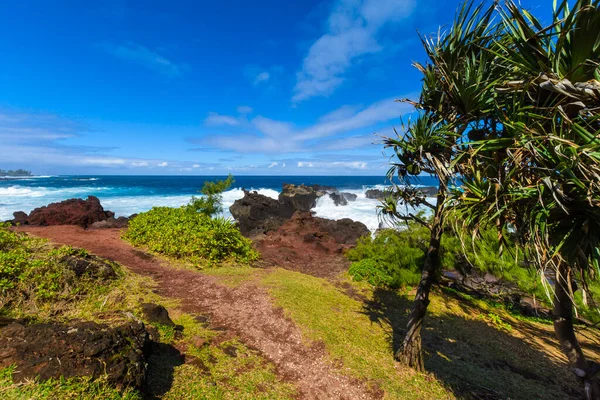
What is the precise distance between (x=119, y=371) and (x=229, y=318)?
3.46m

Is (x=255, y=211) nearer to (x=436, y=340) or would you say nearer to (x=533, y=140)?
(x=436, y=340)

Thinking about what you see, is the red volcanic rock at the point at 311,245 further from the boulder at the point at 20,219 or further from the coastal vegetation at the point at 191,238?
the boulder at the point at 20,219

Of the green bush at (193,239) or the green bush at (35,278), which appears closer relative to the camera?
the green bush at (35,278)

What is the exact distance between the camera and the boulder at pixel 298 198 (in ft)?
115

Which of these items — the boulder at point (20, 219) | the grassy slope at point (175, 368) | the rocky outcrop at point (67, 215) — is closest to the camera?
the grassy slope at point (175, 368)

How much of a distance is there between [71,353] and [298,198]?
33544 mm

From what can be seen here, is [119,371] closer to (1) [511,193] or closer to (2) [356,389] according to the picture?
(2) [356,389]

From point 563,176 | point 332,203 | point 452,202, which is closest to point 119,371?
point 452,202

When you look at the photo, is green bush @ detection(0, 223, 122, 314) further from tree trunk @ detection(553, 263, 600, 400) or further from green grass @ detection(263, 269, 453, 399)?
tree trunk @ detection(553, 263, 600, 400)

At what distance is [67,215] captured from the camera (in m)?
18.5

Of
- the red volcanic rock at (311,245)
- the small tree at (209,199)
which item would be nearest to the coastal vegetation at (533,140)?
the red volcanic rock at (311,245)

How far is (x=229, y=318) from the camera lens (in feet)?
21.7

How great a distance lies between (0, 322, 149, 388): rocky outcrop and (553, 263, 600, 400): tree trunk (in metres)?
5.34

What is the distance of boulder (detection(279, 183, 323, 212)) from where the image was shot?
115 ft
